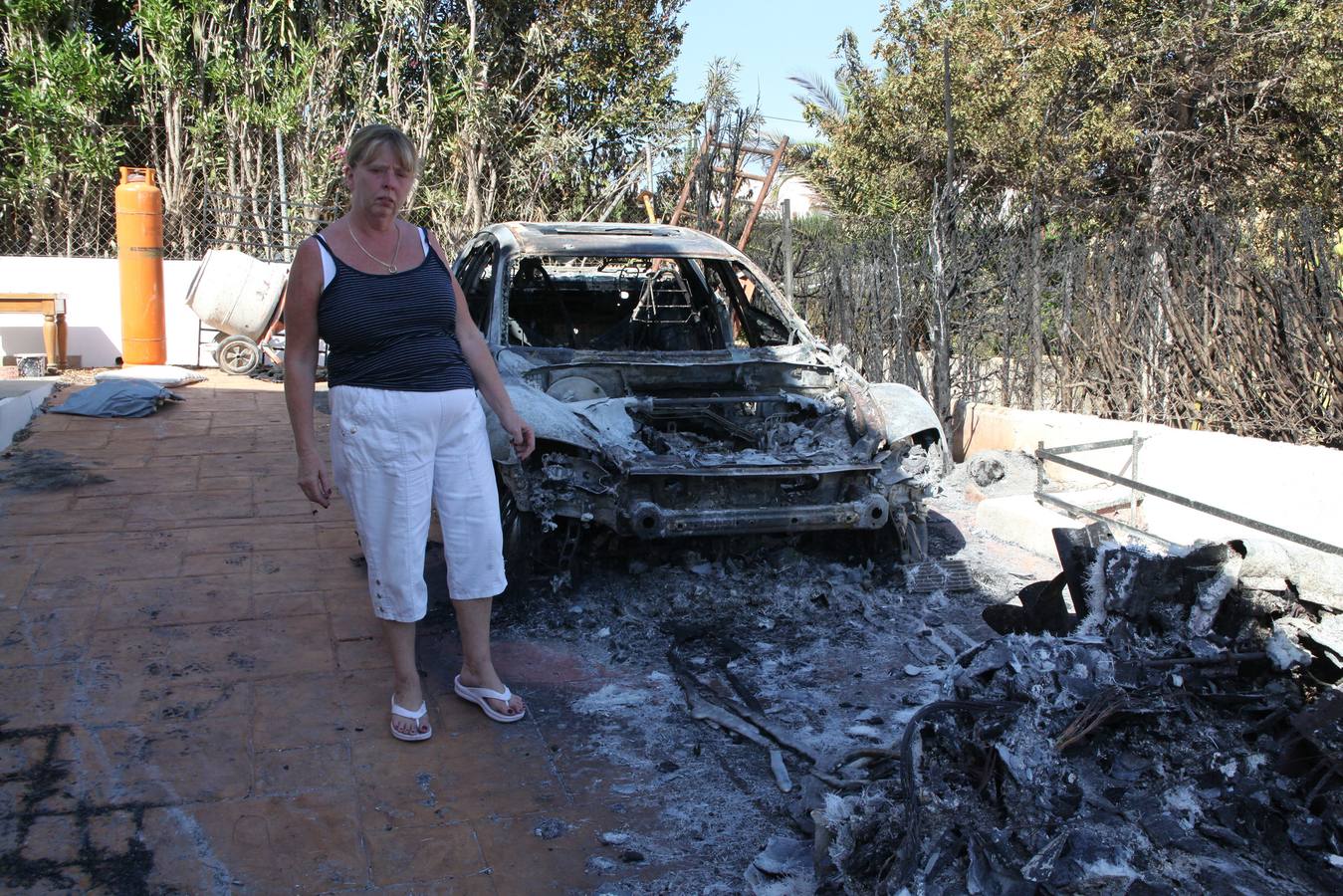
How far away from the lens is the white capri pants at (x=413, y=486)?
10.8ft

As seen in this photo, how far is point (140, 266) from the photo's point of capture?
453 inches

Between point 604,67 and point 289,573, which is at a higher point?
point 604,67

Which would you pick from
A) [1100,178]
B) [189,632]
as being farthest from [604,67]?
[189,632]

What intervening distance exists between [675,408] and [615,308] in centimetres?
179

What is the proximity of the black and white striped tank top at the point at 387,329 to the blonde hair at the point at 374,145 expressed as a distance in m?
0.27

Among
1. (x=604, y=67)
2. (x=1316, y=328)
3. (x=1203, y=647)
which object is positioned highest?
(x=604, y=67)

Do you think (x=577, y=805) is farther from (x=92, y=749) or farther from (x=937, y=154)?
(x=937, y=154)

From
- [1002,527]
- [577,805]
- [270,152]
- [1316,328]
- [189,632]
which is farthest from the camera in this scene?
[270,152]

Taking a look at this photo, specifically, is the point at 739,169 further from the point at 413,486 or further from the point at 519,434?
the point at 413,486

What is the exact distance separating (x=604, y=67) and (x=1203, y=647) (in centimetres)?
1291

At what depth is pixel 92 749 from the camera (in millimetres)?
3373

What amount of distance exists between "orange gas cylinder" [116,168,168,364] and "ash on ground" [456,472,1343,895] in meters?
9.26

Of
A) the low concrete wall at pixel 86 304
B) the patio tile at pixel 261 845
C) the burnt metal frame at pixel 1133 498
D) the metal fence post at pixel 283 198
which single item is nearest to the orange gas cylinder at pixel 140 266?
the low concrete wall at pixel 86 304

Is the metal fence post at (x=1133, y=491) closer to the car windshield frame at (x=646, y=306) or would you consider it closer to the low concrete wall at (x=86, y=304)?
the car windshield frame at (x=646, y=306)
